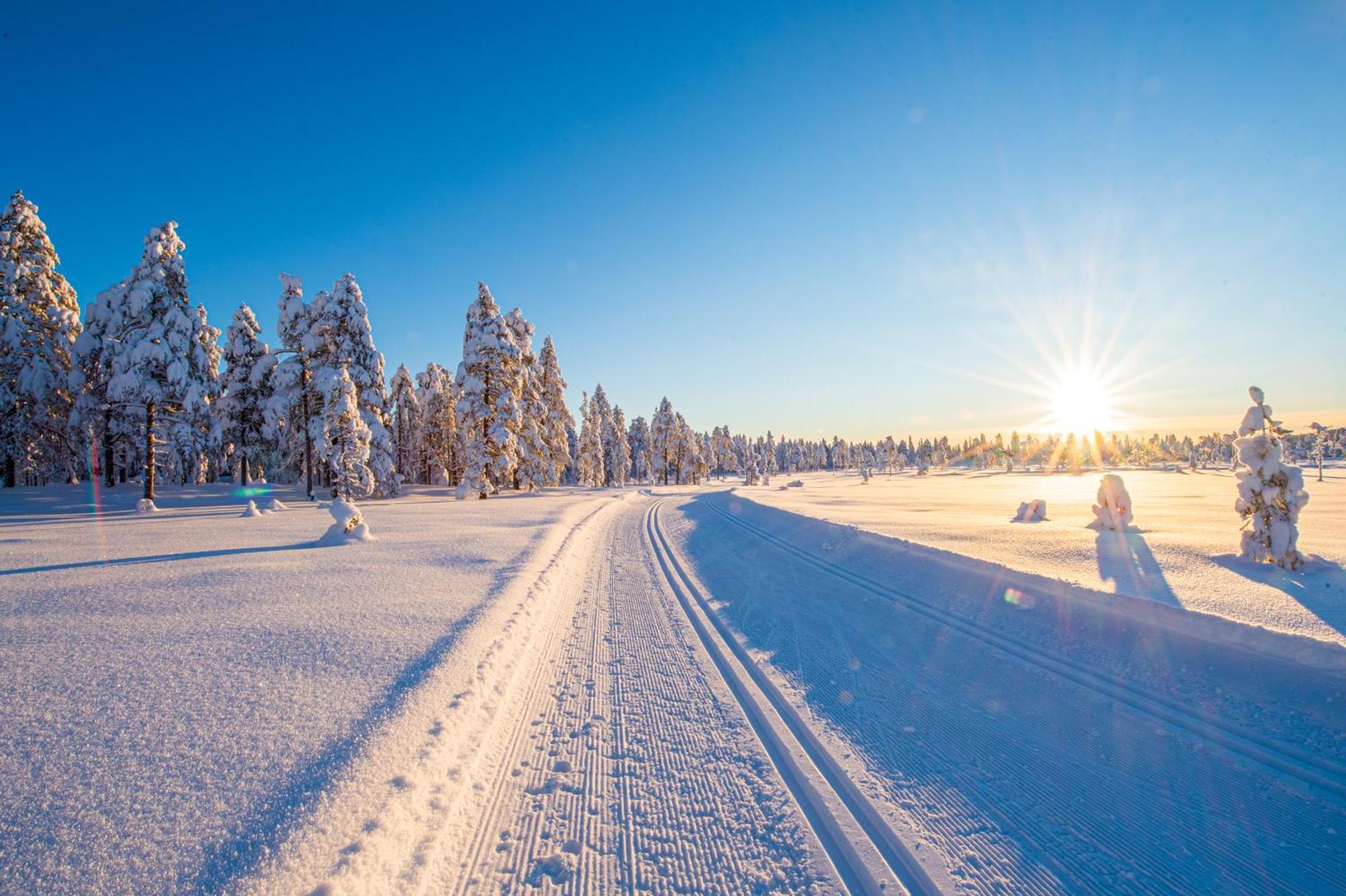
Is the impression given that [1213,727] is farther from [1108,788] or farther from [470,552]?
[470,552]

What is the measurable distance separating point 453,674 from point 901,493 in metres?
40.8

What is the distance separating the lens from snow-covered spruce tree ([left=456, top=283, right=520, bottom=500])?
111 feet

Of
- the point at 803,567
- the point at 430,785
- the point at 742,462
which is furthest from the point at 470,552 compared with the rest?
the point at 742,462

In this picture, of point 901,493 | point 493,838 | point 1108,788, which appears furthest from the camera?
point 901,493

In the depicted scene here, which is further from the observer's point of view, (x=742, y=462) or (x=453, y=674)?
(x=742, y=462)

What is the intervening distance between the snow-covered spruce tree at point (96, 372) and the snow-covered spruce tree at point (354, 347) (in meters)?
8.86

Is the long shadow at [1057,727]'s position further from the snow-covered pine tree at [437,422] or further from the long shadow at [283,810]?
the snow-covered pine tree at [437,422]

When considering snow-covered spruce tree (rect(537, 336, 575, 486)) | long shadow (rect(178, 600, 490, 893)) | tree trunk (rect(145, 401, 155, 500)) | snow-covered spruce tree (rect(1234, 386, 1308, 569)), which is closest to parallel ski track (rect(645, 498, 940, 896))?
long shadow (rect(178, 600, 490, 893))

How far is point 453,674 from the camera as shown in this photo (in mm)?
5449

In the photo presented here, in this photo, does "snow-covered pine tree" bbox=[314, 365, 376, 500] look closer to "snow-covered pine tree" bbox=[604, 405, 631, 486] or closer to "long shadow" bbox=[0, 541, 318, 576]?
"long shadow" bbox=[0, 541, 318, 576]

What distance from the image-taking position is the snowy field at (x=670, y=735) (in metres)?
3.02

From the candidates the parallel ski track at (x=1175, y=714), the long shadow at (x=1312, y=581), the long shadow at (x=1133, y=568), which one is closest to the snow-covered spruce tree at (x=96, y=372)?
the parallel ski track at (x=1175, y=714)

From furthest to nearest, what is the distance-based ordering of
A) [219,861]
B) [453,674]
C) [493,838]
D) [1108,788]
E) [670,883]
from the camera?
[453,674] < [1108,788] < [493,838] < [670,883] < [219,861]

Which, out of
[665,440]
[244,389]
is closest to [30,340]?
[244,389]
